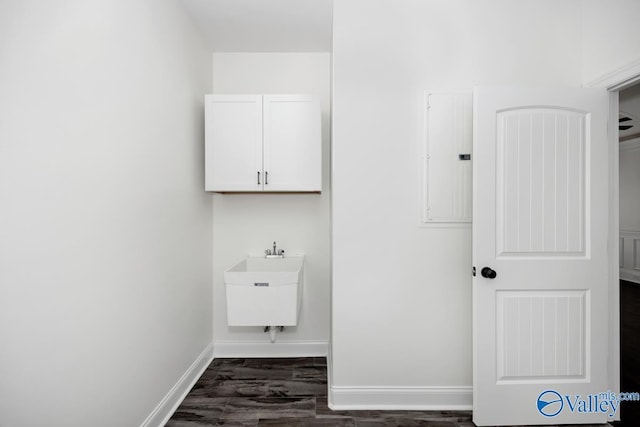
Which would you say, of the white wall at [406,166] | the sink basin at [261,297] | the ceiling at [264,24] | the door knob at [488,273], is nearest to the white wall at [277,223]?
the ceiling at [264,24]

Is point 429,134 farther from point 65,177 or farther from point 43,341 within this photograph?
point 43,341

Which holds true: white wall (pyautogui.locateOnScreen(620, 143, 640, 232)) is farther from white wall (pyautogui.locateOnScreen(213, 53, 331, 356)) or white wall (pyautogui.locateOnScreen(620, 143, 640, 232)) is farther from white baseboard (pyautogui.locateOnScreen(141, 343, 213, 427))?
white baseboard (pyautogui.locateOnScreen(141, 343, 213, 427))

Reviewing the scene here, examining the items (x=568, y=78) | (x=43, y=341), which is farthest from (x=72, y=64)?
(x=568, y=78)

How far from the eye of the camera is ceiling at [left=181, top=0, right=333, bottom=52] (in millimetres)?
2207

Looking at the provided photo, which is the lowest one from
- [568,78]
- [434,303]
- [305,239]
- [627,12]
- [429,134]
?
[434,303]

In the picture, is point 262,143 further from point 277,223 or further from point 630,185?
point 630,185

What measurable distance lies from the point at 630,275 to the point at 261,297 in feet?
22.2

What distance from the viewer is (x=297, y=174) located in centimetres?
247

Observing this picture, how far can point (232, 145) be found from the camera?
247cm

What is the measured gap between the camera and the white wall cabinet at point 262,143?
2457 mm

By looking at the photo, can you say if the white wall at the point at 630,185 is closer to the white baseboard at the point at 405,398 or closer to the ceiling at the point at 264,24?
the white baseboard at the point at 405,398

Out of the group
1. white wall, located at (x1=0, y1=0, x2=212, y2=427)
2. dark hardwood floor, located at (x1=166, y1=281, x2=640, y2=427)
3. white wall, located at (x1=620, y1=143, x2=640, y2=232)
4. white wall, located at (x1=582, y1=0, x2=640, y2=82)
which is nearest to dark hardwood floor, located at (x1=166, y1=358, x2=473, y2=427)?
dark hardwood floor, located at (x1=166, y1=281, x2=640, y2=427)

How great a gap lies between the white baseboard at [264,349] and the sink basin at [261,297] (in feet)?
2.20

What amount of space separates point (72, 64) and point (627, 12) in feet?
9.23
